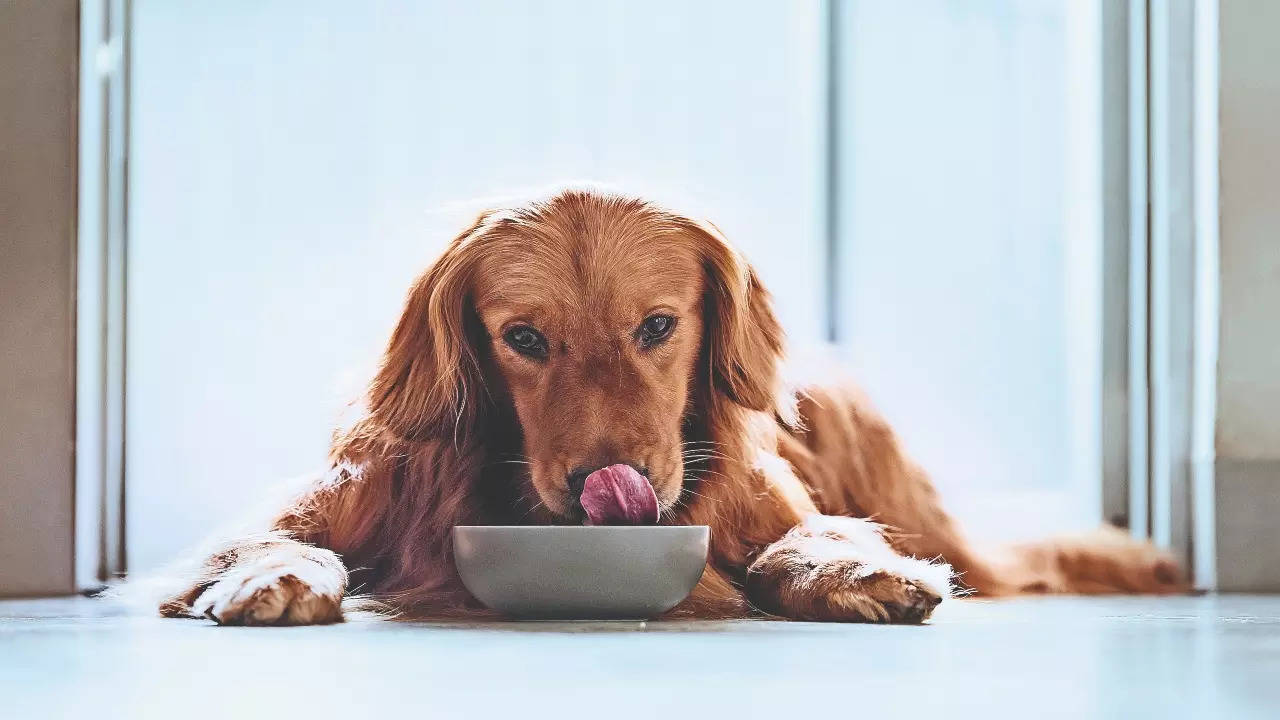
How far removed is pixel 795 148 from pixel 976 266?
46 centimetres

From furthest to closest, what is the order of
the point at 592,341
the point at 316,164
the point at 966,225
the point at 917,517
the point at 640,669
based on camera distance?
1. the point at 966,225
2. the point at 316,164
3. the point at 917,517
4. the point at 592,341
5. the point at 640,669

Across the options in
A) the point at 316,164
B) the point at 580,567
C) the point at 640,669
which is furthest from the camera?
the point at 316,164

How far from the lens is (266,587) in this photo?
143cm

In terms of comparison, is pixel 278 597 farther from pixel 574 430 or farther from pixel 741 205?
pixel 741 205

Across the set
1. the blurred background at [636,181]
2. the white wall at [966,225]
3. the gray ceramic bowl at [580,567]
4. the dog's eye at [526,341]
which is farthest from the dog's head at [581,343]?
the white wall at [966,225]

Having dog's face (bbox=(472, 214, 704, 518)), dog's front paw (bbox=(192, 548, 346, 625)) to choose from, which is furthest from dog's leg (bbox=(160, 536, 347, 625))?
dog's face (bbox=(472, 214, 704, 518))

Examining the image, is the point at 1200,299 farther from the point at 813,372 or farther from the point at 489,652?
the point at 489,652

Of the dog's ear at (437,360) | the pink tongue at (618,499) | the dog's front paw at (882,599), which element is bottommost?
the dog's front paw at (882,599)

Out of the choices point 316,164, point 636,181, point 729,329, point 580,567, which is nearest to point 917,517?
point 729,329

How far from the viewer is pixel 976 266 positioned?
9.48 ft

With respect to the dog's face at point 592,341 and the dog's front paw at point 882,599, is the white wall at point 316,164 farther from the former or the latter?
the dog's front paw at point 882,599

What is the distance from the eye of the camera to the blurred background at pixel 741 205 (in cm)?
237

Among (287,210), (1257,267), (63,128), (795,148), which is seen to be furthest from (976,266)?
(63,128)

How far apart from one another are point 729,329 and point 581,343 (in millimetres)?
241
